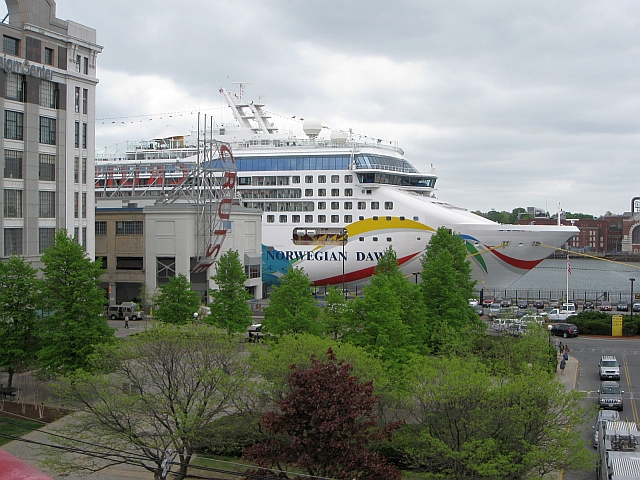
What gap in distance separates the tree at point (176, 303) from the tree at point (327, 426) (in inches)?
719

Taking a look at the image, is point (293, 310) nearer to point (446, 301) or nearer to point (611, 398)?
point (446, 301)

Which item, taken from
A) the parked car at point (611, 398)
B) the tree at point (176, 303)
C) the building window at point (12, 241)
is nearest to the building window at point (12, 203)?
the building window at point (12, 241)

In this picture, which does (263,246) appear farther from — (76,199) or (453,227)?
(76,199)

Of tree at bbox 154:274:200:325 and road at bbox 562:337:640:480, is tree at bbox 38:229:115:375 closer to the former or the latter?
tree at bbox 154:274:200:325

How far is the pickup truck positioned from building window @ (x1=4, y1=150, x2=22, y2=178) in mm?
36227

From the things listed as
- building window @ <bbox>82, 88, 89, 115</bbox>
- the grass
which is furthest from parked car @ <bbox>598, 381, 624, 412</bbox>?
building window @ <bbox>82, 88, 89, 115</bbox>

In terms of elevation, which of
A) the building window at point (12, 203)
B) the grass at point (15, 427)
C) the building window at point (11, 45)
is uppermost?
the building window at point (11, 45)

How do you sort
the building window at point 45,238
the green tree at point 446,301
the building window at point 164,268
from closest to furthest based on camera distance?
the green tree at point 446,301
the building window at point 45,238
the building window at point 164,268

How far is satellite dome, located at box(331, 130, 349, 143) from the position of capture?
201 feet

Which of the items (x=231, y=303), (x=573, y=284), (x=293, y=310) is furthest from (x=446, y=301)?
(x=573, y=284)

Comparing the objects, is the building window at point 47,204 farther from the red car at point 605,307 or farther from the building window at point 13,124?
the red car at point 605,307

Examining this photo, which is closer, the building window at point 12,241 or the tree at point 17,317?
the tree at point 17,317

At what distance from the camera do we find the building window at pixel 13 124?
32.7 m

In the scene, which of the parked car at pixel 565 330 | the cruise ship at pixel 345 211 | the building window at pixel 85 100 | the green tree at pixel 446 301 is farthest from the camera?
the cruise ship at pixel 345 211
